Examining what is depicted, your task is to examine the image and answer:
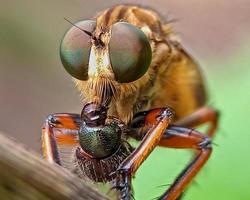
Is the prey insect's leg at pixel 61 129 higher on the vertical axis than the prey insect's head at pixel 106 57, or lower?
lower

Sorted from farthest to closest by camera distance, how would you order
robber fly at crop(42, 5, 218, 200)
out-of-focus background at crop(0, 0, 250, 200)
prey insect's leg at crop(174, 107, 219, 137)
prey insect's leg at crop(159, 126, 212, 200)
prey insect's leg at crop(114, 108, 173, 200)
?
prey insect's leg at crop(174, 107, 219, 137)
out-of-focus background at crop(0, 0, 250, 200)
prey insect's leg at crop(159, 126, 212, 200)
robber fly at crop(42, 5, 218, 200)
prey insect's leg at crop(114, 108, 173, 200)

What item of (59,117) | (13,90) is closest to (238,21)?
(13,90)

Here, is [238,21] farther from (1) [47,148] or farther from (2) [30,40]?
(1) [47,148]

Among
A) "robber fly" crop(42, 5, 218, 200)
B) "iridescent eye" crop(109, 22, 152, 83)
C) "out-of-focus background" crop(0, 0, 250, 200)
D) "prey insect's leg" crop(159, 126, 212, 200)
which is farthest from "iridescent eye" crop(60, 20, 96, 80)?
"prey insect's leg" crop(159, 126, 212, 200)

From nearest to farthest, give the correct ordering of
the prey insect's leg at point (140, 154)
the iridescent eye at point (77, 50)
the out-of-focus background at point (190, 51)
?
the prey insect's leg at point (140, 154), the iridescent eye at point (77, 50), the out-of-focus background at point (190, 51)

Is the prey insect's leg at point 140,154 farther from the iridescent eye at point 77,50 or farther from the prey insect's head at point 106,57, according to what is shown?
the iridescent eye at point 77,50

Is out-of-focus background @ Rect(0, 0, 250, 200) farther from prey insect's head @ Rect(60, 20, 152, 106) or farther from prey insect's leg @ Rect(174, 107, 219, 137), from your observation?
prey insect's head @ Rect(60, 20, 152, 106)

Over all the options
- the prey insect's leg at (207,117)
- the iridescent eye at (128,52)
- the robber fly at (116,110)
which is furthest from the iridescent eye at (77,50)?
the prey insect's leg at (207,117)
